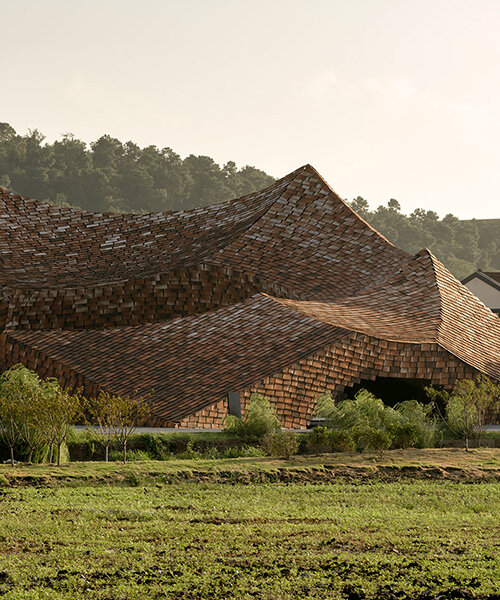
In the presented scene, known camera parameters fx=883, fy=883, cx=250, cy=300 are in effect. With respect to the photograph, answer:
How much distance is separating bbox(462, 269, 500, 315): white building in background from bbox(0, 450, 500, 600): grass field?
3716cm

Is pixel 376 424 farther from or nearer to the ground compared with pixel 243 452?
farther from the ground

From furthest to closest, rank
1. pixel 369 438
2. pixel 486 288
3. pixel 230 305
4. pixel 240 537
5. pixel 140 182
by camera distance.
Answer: pixel 140 182, pixel 486 288, pixel 230 305, pixel 369 438, pixel 240 537

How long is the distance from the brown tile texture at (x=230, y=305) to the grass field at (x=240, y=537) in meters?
6.85

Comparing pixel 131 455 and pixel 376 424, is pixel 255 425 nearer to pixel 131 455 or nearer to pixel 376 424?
pixel 376 424

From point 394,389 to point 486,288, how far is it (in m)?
28.5

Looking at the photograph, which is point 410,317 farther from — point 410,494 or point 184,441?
point 410,494

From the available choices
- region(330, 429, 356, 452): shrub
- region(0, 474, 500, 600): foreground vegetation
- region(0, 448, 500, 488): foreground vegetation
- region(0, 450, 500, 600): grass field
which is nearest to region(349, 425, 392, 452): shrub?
Result: region(330, 429, 356, 452): shrub

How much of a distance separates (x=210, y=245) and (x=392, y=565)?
72.1 feet

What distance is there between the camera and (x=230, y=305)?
22.9 meters

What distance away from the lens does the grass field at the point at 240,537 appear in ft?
17.9

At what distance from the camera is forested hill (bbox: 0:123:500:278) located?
9125cm

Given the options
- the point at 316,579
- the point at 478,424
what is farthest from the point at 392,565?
the point at 478,424

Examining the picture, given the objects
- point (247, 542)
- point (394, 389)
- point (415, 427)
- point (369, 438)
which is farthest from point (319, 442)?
point (394, 389)

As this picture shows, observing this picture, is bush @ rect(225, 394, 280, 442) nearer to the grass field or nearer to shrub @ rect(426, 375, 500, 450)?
the grass field
